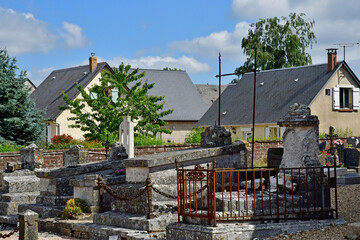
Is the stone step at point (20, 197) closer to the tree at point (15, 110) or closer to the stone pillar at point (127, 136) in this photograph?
the stone pillar at point (127, 136)

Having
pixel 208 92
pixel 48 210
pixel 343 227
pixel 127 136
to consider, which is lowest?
pixel 48 210

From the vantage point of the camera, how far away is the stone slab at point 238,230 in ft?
29.2

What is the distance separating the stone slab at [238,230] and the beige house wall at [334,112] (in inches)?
1069

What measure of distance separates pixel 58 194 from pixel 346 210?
7.05 m

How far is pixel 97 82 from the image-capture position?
4181cm

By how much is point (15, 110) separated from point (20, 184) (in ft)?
41.8

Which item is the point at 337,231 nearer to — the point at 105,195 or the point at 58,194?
the point at 105,195

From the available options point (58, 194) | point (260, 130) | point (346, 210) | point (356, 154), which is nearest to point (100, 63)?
point (260, 130)

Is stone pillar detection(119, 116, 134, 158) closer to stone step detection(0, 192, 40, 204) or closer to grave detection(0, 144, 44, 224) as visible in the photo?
grave detection(0, 144, 44, 224)

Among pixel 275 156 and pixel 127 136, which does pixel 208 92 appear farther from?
pixel 275 156

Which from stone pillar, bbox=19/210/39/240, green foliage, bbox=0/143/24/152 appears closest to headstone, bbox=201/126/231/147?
stone pillar, bbox=19/210/39/240

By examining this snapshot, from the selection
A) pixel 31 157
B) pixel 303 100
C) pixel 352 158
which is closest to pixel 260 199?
pixel 31 157

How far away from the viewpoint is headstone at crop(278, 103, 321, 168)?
35.4 ft

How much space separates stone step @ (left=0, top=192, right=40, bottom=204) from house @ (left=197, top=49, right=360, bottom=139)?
22.9 m
